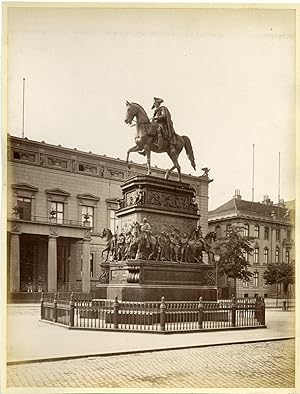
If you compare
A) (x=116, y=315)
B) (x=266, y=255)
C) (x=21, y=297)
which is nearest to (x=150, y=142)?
(x=266, y=255)

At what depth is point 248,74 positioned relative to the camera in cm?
1035

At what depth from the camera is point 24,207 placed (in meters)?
12.6

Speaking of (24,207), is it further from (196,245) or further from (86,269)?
(86,269)

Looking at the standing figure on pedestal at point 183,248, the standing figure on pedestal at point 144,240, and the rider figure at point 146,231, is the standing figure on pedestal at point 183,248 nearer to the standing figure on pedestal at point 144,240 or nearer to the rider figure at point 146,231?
the standing figure on pedestal at point 144,240

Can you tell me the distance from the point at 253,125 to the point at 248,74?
941mm

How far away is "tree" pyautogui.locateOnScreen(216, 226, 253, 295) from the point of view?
14219 mm

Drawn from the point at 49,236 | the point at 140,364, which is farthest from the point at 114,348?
the point at 49,236

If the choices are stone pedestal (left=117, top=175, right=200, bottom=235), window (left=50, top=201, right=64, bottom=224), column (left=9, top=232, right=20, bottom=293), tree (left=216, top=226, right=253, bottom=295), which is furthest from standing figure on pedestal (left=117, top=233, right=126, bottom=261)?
window (left=50, top=201, right=64, bottom=224)

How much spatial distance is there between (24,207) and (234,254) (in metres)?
5.22

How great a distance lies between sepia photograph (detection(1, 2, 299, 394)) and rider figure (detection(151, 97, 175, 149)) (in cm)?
5

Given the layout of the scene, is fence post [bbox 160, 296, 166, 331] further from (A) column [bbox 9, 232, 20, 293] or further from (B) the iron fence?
(A) column [bbox 9, 232, 20, 293]

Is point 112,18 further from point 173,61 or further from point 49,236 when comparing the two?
point 49,236

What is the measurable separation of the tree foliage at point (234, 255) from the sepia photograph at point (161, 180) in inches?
8.9

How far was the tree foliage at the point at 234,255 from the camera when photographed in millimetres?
14242
